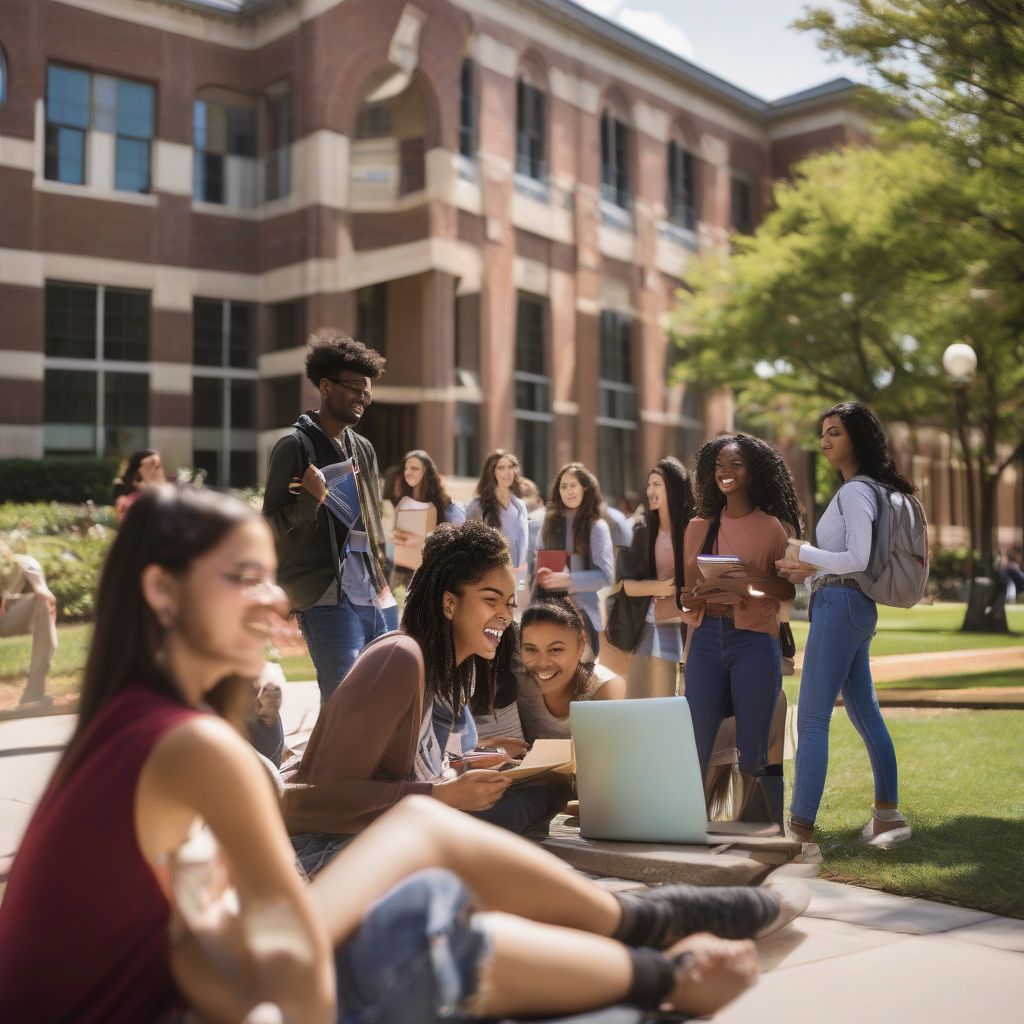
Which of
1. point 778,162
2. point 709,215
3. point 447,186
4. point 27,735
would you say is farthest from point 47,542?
point 778,162

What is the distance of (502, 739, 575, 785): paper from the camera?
384 centimetres

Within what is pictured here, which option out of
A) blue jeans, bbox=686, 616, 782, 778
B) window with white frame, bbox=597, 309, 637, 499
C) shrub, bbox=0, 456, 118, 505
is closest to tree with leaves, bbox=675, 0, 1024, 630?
window with white frame, bbox=597, 309, 637, 499

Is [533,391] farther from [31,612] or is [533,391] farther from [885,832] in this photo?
[885,832]

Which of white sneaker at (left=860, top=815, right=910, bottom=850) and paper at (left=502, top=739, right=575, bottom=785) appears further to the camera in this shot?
white sneaker at (left=860, top=815, right=910, bottom=850)

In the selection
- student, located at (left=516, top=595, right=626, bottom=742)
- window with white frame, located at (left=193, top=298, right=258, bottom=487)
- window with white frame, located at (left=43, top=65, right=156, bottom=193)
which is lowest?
student, located at (left=516, top=595, right=626, bottom=742)

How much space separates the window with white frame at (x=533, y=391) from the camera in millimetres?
29375

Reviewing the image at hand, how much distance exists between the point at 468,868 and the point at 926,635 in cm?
1850

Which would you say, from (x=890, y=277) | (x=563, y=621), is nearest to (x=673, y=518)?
(x=563, y=621)

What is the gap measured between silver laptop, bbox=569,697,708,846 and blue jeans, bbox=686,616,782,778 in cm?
163

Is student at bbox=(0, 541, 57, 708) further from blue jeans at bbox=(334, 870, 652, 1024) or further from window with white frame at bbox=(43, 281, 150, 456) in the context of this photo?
window with white frame at bbox=(43, 281, 150, 456)

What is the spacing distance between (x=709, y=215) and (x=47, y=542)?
24889 millimetres

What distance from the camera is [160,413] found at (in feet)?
81.4

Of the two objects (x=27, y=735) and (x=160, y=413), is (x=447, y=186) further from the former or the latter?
(x=27, y=735)

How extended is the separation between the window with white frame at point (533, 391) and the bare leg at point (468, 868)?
2656cm
